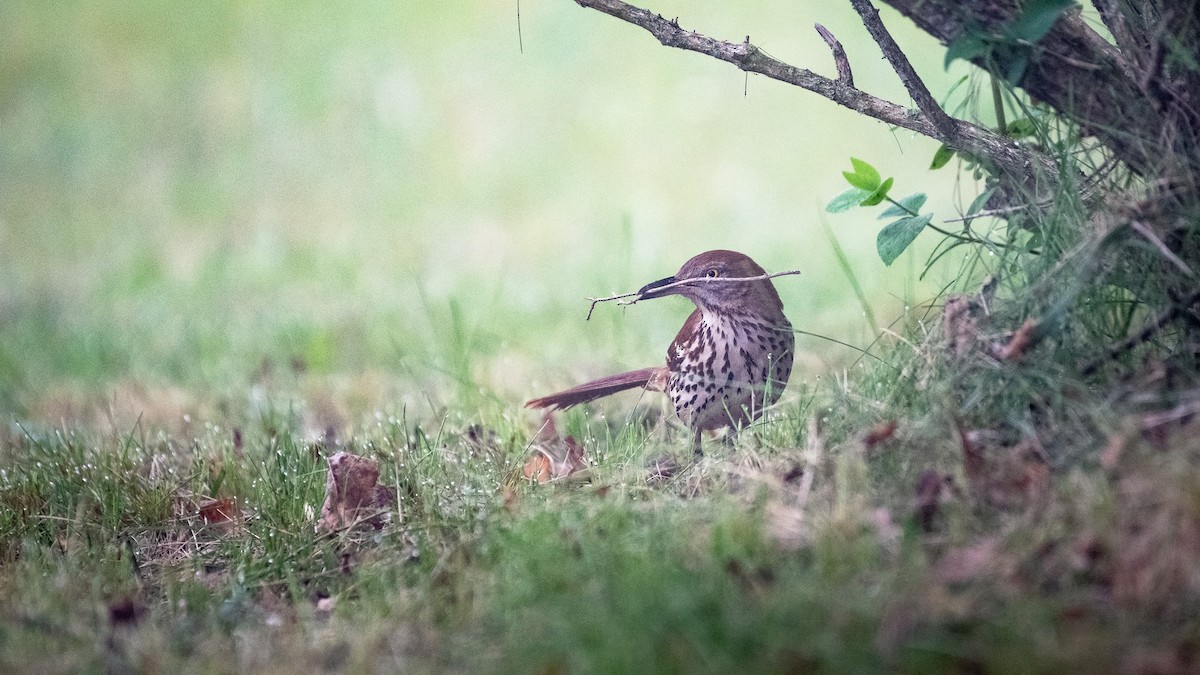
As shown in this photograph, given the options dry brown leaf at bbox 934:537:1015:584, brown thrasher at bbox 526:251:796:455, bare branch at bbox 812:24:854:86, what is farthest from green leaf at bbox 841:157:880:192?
dry brown leaf at bbox 934:537:1015:584

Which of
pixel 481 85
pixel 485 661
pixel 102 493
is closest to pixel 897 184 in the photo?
A: pixel 481 85

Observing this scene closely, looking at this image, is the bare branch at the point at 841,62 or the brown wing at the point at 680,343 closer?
the bare branch at the point at 841,62

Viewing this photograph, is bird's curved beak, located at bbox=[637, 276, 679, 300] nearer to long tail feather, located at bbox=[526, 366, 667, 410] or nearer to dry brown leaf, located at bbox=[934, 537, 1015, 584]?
long tail feather, located at bbox=[526, 366, 667, 410]

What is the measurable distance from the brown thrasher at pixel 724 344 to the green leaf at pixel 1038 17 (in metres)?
1.30

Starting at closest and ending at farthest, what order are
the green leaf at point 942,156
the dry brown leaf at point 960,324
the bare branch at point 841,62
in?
the dry brown leaf at point 960,324
the bare branch at point 841,62
the green leaf at point 942,156

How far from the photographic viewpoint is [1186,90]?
2.78 meters

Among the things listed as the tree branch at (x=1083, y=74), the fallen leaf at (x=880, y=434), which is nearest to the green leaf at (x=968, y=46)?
the tree branch at (x=1083, y=74)

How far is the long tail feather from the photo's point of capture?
159 inches

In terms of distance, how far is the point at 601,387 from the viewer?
13.3ft

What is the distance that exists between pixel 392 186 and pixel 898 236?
6840mm

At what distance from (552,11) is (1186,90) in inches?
A: 352

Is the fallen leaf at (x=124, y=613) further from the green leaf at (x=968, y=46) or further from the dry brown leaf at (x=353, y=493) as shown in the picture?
the green leaf at (x=968, y=46)

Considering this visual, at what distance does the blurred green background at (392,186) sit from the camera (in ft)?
19.1

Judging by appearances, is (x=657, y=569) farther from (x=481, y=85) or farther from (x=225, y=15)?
(x=225, y=15)
